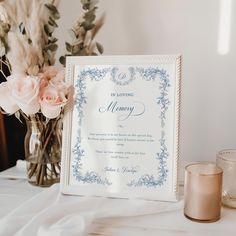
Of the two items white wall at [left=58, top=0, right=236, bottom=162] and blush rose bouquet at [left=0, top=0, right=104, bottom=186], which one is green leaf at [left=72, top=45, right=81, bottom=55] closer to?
blush rose bouquet at [left=0, top=0, right=104, bottom=186]

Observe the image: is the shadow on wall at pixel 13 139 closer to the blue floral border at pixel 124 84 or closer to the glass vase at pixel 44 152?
the glass vase at pixel 44 152

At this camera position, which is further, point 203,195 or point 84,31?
point 84,31

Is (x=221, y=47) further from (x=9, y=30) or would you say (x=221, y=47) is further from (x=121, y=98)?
(x=9, y=30)

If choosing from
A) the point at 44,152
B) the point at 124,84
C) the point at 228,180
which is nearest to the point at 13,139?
the point at 44,152

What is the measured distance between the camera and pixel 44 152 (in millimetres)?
907

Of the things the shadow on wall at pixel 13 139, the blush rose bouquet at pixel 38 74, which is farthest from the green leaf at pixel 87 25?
the shadow on wall at pixel 13 139

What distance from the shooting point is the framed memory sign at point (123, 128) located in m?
0.77

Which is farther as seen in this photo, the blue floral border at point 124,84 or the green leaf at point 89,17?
the green leaf at point 89,17

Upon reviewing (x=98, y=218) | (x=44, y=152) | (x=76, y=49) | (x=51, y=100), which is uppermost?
(x=76, y=49)

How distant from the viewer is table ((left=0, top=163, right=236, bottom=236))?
642mm

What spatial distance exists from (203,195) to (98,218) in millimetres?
198

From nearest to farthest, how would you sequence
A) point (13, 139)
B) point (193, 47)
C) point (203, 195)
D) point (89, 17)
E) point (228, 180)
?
point (203, 195)
point (228, 180)
point (89, 17)
point (193, 47)
point (13, 139)

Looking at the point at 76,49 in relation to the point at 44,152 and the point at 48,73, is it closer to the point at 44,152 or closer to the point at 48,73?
the point at 48,73

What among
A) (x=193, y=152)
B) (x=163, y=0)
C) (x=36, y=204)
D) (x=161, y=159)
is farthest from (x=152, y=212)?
(x=163, y=0)
